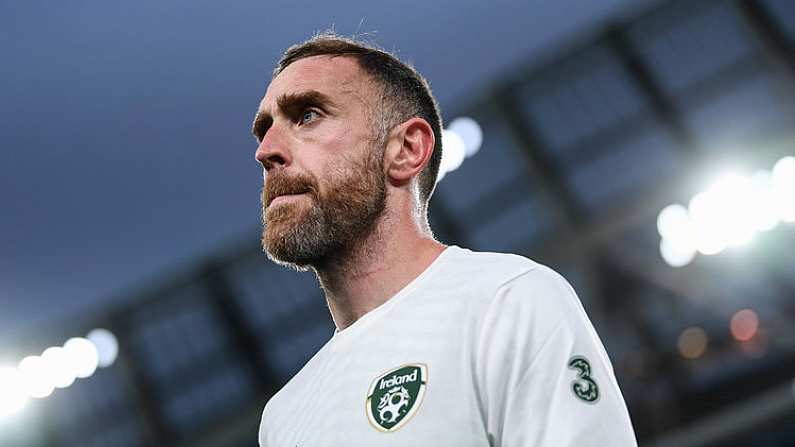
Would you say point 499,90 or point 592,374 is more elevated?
point 499,90

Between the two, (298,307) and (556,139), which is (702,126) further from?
(298,307)

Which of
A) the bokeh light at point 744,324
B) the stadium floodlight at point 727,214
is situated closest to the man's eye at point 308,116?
the stadium floodlight at point 727,214

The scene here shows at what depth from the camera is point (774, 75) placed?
26.3 feet

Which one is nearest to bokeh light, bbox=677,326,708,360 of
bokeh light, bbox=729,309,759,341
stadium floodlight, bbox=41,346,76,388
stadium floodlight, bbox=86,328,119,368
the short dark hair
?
bokeh light, bbox=729,309,759,341

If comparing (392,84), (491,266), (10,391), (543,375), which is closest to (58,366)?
(10,391)

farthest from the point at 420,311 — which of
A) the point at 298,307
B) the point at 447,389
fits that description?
the point at 298,307

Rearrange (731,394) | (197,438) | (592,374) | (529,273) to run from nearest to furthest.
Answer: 1. (592,374)
2. (529,273)
3. (197,438)
4. (731,394)

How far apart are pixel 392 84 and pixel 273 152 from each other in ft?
1.17

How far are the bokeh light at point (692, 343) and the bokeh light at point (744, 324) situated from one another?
384 millimetres

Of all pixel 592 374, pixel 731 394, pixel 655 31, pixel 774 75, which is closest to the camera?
pixel 592 374

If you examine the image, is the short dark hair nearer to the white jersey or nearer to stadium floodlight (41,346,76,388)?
the white jersey

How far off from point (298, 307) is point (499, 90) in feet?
11.8

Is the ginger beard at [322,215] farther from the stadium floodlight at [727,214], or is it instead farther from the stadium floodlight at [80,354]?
the stadium floodlight at [80,354]

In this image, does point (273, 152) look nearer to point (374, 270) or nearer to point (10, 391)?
point (374, 270)
